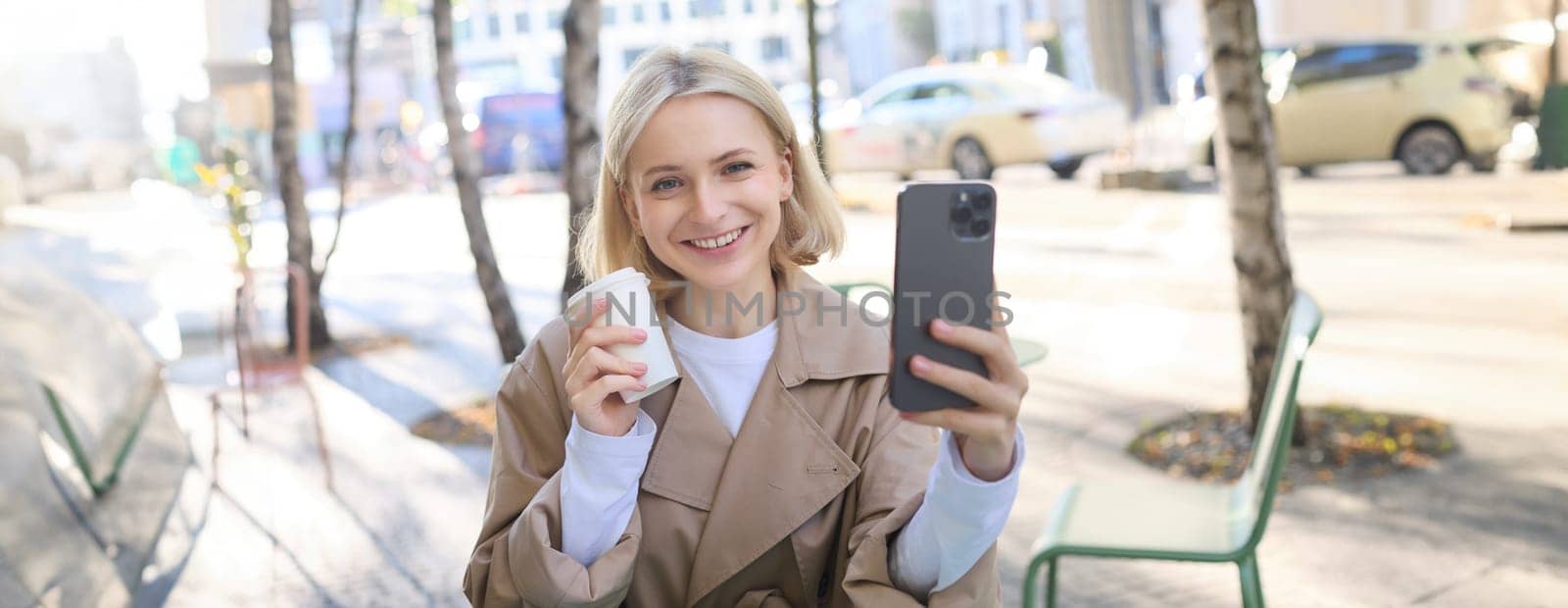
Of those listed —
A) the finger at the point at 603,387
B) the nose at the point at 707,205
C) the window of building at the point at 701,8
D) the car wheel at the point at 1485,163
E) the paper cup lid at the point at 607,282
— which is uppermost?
the window of building at the point at 701,8

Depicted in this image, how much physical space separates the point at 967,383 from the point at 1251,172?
13.9 ft

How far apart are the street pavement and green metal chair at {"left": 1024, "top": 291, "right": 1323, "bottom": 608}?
61cm

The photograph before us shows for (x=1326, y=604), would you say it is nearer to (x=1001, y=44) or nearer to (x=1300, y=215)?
(x=1300, y=215)

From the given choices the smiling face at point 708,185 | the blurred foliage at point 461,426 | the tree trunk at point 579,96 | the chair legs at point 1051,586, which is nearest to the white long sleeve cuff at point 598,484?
the smiling face at point 708,185

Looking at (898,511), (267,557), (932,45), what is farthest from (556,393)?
(932,45)

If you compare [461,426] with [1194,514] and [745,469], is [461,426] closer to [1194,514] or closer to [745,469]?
[1194,514]

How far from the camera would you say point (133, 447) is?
5691mm

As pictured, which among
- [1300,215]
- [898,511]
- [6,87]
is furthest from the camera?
[1300,215]

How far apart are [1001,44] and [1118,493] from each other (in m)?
50.2

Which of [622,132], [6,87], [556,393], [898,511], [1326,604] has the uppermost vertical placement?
[6,87]

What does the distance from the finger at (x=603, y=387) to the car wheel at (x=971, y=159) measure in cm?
1783

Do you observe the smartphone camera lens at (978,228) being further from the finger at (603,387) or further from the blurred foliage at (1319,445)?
the blurred foliage at (1319,445)

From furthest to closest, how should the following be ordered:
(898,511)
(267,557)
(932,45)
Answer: (932,45)
(267,557)
(898,511)

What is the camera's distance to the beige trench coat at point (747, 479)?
6.86ft
